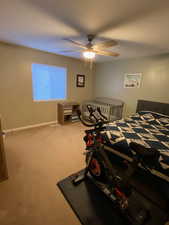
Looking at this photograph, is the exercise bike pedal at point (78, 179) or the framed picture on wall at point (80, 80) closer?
the exercise bike pedal at point (78, 179)

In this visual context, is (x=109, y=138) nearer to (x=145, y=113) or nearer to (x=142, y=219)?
(x=142, y=219)

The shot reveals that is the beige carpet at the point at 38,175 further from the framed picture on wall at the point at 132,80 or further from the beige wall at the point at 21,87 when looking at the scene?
the framed picture on wall at the point at 132,80

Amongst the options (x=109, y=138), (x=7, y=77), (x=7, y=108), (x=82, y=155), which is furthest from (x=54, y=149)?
(x=7, y=77)

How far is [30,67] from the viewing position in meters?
3.44

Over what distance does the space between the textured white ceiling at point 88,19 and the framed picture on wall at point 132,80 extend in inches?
58.6

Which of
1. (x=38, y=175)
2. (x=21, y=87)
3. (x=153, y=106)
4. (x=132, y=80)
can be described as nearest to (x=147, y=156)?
(x=38, y=175)

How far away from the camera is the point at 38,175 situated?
192cm

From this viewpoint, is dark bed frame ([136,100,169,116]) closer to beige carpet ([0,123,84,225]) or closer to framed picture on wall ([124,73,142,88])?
framed picture on wall ([124,73,142,88])

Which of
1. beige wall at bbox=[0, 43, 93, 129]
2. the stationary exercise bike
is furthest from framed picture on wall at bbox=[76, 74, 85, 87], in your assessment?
the stationary exercise bike

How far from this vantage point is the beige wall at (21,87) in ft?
10.0

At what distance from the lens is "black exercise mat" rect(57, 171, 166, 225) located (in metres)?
1.31

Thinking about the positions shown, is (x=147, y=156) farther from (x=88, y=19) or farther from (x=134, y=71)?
(x=134, y=71)

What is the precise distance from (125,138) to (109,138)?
27 cm

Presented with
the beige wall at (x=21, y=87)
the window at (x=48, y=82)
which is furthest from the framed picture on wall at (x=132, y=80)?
the window at (x=48, y=82)
